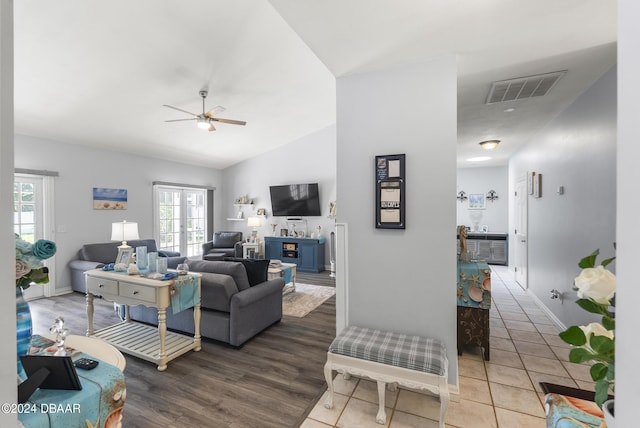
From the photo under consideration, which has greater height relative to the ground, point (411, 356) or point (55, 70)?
point (55, 70)

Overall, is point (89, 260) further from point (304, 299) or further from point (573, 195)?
point (573, 195)

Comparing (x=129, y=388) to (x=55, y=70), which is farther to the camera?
(x=55, y=70)

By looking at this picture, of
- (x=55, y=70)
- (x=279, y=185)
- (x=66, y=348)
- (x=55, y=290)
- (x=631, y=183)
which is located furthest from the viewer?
(x=279, y=185)

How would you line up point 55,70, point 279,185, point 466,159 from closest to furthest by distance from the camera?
1. point 55,70
2. point 466,159
3. point 279,185

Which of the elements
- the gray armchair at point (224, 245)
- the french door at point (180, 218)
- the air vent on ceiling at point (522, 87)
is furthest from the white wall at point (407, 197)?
the french door at point (180, 218)

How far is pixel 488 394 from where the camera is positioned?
2.10 metres

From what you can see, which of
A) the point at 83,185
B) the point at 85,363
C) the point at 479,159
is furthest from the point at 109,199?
the point at 479,159

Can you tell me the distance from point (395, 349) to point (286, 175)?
5579 mm

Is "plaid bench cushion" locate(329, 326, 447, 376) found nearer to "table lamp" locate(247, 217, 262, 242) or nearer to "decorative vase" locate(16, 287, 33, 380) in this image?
"decorative vase" locate(16, 287, 33, 380)

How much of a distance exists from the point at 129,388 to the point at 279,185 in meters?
5.23

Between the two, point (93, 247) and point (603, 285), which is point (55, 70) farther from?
point (603, 285)

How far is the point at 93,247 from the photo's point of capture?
15.8 ft

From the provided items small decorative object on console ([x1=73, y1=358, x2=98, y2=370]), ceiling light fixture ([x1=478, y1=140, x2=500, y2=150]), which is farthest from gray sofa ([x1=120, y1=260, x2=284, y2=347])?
ceiling light fixture ([x1=478, y1=140, x2=500, y2=150])

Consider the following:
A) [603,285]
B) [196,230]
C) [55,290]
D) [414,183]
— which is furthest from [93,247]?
[603,285]
